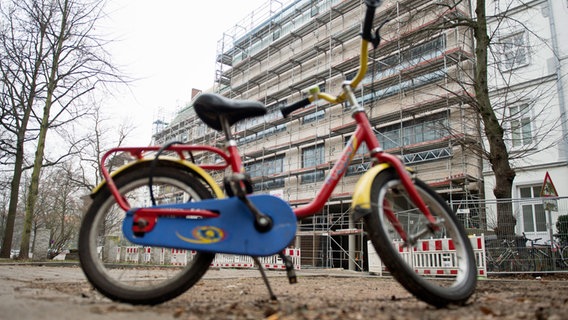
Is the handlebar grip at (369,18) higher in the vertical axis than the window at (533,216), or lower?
higher

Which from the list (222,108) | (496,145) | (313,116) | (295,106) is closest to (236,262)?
(496,145)

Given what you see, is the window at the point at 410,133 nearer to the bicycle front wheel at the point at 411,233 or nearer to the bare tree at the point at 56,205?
the bicycle front wheel at the point at 411,233

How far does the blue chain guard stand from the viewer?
232cm

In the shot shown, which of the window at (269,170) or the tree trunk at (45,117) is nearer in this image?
the tree trunk at (45,117)

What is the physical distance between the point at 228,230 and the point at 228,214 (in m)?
0.09

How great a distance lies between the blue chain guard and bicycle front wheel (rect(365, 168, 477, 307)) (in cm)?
49

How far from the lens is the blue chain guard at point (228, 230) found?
232 centimetres

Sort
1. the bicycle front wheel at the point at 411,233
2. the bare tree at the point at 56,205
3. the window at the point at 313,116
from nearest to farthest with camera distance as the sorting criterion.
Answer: the bicycle front wheel at the point at 411,233 < the window at the point at 313,116 < the bare tree at the point at 56,205

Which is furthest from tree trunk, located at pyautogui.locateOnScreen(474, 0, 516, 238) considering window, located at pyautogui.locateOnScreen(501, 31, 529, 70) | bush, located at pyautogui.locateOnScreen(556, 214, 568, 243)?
window, located at pyautogui.locateOnScreen(501, 31, 529, 70)

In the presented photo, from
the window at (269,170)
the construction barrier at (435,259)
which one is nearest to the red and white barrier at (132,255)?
the construction barrier at (435,259)

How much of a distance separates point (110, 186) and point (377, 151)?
161cm

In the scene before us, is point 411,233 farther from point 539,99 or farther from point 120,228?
point 539,99

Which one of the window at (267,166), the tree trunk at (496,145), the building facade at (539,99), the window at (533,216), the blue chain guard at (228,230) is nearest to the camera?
the blue chain guard at (228,230)

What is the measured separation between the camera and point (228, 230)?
2.34 m
